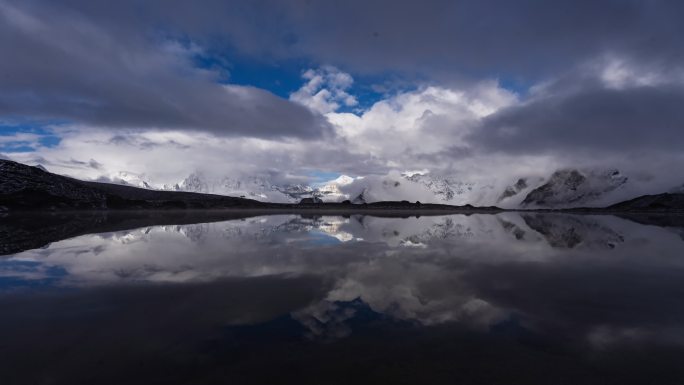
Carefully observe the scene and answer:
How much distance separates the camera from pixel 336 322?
35.0 feet

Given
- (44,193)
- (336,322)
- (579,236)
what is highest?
(44,193)

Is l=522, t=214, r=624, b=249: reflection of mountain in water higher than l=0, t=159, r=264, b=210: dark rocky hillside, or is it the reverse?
l=0, t=159, r=264, b=210: dark rocky hillside

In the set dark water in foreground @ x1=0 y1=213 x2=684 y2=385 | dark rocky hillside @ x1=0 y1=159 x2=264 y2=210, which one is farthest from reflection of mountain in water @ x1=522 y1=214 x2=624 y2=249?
dark rocky hillside @ x1=0 y1=159 x2=264 y2=210

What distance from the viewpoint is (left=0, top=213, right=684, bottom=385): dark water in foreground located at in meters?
7.66

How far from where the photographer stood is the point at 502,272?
61.3 feet

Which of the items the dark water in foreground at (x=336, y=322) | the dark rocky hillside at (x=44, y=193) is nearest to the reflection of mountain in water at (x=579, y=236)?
the dark water in foreground at (x=336, y=322)

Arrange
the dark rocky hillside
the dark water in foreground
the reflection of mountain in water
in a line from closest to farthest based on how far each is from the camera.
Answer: the dark water in foreground
the reflection of mountain in water
the dark rocky hillside

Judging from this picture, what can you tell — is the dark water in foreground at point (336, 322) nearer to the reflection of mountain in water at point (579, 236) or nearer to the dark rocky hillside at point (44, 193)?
the reflection of mountain in water at point (579, 236)

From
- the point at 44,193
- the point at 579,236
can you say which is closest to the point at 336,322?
the point at 579,236

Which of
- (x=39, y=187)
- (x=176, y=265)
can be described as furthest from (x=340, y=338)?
(x=39, y=187)

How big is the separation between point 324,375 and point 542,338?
20.2ft

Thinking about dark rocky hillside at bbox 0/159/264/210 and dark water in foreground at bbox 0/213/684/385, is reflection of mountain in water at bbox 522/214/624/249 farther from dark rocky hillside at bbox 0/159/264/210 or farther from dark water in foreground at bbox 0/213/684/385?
dark rocky hillside at bbox 0/159/264/210

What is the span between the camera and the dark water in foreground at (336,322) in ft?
25.1

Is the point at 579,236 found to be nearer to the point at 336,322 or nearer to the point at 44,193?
the point at 336,322
